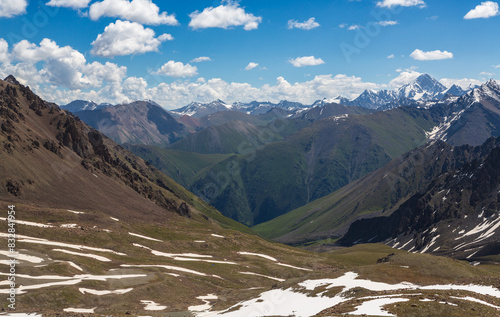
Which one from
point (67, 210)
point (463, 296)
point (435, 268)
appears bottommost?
point (435, 268)

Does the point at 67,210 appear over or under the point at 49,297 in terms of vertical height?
over

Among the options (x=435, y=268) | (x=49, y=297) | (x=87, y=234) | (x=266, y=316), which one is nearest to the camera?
(x=266, y=316)

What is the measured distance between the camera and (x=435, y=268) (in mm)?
97375

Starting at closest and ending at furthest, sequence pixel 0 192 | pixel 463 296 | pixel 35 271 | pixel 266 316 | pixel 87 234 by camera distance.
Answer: pixel 463 296 < pixel 266 316 < pixel 35 271 < pixel 87 234 < pixel 0 192

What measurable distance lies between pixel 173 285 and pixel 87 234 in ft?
144

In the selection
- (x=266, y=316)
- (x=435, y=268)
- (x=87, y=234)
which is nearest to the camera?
(x=266, y=316)

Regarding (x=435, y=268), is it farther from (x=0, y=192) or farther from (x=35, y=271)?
(x=0, y=192)

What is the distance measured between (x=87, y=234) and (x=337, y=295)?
82.0 m

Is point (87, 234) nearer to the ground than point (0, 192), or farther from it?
nearer to the ground

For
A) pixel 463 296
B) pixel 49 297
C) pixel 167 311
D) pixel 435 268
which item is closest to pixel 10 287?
pixel 49 297

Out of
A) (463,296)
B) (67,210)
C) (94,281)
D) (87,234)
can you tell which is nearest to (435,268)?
(463,296)

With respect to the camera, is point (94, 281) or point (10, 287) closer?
point (10, 287)

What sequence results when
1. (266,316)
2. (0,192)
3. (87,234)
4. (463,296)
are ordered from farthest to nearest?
(0,192) → (87,234) → (266,316) → (463,296)

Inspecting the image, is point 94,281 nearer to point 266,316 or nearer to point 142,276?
point 142,276
